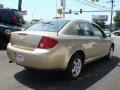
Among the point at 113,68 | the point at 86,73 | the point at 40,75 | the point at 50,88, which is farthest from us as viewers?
the point at 113,68

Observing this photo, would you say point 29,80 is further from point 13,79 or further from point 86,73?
point 86,73

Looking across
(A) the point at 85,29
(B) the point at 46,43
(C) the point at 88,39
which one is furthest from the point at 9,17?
(B) the point at 46,43

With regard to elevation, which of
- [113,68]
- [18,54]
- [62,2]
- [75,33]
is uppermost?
[62,2]

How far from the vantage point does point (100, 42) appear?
7949 mm

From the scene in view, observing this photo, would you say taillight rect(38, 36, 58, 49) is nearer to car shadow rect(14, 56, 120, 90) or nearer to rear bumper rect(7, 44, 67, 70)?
rear bumper rect(7, 44, 67, 70)

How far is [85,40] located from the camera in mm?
6895

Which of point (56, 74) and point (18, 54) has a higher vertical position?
point (18, 54)

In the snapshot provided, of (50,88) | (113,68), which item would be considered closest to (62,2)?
(113,68)

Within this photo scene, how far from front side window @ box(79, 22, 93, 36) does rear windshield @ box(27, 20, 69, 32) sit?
1.76ft

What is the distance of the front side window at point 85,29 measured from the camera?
705cm

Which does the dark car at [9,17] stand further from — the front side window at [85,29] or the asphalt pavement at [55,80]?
the front side window at [85,29]

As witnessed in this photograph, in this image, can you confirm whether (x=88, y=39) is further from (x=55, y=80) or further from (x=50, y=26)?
(x=55, y=80)

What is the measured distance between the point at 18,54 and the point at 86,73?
2143 mm

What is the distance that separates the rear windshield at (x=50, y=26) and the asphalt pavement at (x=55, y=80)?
117 centimetres
